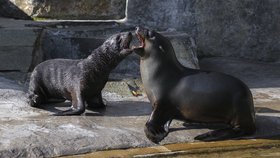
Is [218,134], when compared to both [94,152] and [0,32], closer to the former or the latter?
[94,152]

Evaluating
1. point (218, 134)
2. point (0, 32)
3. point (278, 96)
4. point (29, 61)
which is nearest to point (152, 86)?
point (218, 134)

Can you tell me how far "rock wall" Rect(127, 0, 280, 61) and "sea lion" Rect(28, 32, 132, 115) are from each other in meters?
2.41

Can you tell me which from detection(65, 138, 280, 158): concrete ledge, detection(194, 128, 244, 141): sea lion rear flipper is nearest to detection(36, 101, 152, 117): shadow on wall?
detection(194, 128, 244, 141): sea lion rear flipper

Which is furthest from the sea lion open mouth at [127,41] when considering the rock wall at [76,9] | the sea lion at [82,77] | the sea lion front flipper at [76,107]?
the rock wall at [76,9]

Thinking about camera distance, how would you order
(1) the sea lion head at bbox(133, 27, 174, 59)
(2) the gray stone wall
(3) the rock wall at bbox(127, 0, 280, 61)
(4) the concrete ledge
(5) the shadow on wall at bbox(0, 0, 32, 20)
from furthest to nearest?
(5) the shadow on wall at bbox(0, 0, 32, 20), (2) the gray stone wall, (3) the rock wall at bbox(127, 0, 280, 61), (1) the sea lion head at bbox(133, 27, 174, 59), (4) the concrete ledge

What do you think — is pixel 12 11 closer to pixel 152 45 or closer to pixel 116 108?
pixel 116 108

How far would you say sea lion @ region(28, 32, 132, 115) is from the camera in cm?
559

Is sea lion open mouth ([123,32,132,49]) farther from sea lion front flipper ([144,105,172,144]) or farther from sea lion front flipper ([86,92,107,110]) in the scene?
sea lion front flipper ([144,105,172,144])

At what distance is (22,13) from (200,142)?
4.23 metres

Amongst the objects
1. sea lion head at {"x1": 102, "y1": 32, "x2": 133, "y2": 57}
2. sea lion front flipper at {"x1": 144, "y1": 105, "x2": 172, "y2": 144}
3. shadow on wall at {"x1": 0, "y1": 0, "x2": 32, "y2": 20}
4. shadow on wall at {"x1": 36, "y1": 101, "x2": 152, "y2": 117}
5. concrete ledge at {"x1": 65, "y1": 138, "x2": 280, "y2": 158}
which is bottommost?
shadow on wall at {"x1": 36, "y1": 101, "x2": 152, "y2": 117}

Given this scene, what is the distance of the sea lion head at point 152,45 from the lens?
519cm

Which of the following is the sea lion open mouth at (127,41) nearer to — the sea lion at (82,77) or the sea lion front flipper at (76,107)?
the sea lion at (82,77)

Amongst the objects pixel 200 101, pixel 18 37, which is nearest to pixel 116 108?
pixel 200 101

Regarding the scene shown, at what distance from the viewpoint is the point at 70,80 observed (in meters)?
5.70
